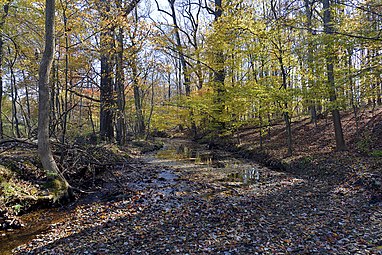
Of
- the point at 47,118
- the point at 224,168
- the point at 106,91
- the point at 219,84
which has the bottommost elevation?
the point at 224,168

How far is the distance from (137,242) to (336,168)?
8.38 meters

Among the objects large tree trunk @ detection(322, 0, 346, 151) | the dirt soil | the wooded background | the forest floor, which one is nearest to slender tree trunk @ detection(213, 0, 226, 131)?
the wooded background

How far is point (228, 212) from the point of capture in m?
7.11

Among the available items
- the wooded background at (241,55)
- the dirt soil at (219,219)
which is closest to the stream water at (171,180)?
the dirt soil at (219,219)

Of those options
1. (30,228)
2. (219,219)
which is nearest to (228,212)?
(219,219)

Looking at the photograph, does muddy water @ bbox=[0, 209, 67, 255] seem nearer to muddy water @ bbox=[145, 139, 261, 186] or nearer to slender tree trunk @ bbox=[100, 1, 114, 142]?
muddy water @ bbox=[145, 139, 261, 186]

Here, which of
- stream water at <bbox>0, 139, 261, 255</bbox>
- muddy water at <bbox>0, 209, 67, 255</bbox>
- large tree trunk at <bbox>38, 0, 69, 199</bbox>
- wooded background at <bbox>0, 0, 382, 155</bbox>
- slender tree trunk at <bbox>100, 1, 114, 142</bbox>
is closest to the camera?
muddy water at <bbox>0, 209, 67, 255</bbox>

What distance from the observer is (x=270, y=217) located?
6.73 metres

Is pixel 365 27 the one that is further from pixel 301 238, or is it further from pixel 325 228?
pixel 301 238

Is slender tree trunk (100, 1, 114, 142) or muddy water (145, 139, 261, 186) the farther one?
slender tree trunk (100, 1, 114, 142)

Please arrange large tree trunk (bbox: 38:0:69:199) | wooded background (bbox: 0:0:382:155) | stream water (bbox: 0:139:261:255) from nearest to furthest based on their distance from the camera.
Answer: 1. stream water (bbox: 0:139:261:255)
2. large tree trunk (bbox: 38:0:69:199)
3. wooded background (bbox: 0:0:382:155)

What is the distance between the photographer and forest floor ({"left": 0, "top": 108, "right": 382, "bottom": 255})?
5.27m

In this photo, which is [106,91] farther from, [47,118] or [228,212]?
[228,212]

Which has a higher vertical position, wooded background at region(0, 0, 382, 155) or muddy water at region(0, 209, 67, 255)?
wooded background at region(0, 0, 382, 155)
